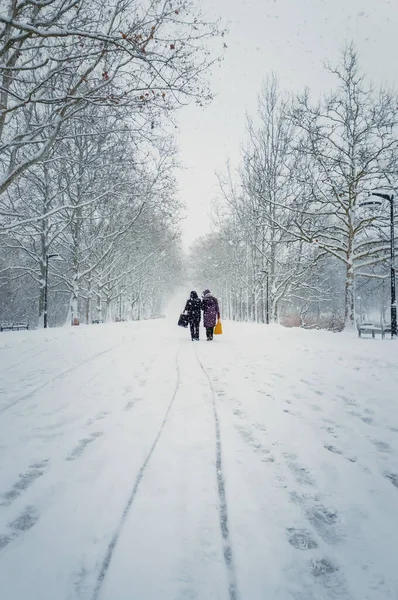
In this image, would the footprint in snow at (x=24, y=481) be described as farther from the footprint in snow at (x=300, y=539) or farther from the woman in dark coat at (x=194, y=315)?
the woman in dark coat at (x=194, y=315)

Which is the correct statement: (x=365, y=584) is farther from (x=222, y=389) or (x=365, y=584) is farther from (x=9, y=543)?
(x=222, y=389)

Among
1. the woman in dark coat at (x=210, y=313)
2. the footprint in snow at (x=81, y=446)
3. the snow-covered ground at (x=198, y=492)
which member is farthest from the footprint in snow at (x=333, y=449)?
the woman in dark coat at (x=210, y=313)

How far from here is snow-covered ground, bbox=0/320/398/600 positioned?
1.52m

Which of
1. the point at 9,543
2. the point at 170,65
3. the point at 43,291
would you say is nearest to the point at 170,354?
the point at 9,543

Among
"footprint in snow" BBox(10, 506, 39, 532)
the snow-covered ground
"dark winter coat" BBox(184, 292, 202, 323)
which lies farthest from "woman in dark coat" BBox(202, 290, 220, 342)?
"footprint in snow" BBox(10, 506, 39, 532)

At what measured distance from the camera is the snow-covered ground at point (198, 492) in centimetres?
152

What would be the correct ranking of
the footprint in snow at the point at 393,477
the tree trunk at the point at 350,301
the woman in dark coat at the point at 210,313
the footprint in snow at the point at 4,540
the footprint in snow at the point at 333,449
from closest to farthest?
1. the footprint in snow at the point at 4,540
2. the footprint in snow at the point at 393,477
3. the footprint in snow at the point at 333,449
4. the woman in dark coat at the point at 210,313
5. the tree trunk at the point at 350,301

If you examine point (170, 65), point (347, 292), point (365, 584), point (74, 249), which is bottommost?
point (365, 584)

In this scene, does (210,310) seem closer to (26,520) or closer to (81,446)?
(81,446)

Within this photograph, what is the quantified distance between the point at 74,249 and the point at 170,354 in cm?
1414

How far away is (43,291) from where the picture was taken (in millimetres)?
18344

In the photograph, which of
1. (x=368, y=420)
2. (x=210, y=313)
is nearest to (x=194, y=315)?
(x=210, y=313)

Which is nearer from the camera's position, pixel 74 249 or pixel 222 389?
pixel 222 389

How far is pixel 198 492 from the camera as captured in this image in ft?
7.18
